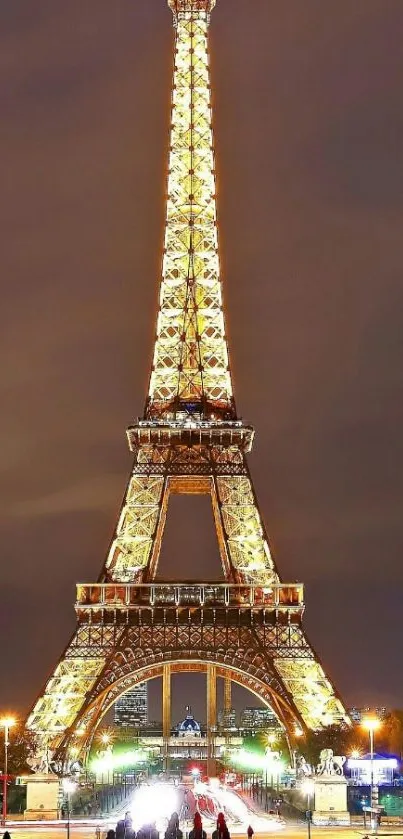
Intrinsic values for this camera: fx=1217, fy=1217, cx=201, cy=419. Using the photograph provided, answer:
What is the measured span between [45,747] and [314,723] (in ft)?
55.6

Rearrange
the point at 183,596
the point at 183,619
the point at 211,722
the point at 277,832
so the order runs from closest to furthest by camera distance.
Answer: the point at 277,832 → the point at 183,619 → the point at 183,596 → the point at 211,722

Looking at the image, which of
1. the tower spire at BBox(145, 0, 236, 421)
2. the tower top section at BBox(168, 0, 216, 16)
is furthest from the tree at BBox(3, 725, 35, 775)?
the tower top section at BBox(168, 0, 216, 16)

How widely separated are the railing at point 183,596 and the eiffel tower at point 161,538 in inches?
3.6

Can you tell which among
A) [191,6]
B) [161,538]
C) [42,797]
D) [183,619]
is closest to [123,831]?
[42,797]

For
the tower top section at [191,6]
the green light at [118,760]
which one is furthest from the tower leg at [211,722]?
the tower top section at [191,6]

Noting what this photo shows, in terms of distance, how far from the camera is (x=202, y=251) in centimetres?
9269

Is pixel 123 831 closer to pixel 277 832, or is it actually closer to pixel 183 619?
pixel 277 832

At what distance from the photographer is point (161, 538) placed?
87438 mm

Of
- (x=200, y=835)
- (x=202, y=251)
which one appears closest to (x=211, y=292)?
(x=202, y=251)

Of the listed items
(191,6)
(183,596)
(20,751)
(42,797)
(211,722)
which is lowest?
(42,797)

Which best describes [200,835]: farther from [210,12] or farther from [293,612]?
[210,12]

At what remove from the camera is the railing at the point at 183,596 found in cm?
8069

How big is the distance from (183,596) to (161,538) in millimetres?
6754

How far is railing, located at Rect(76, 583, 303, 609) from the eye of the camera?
265 ft
